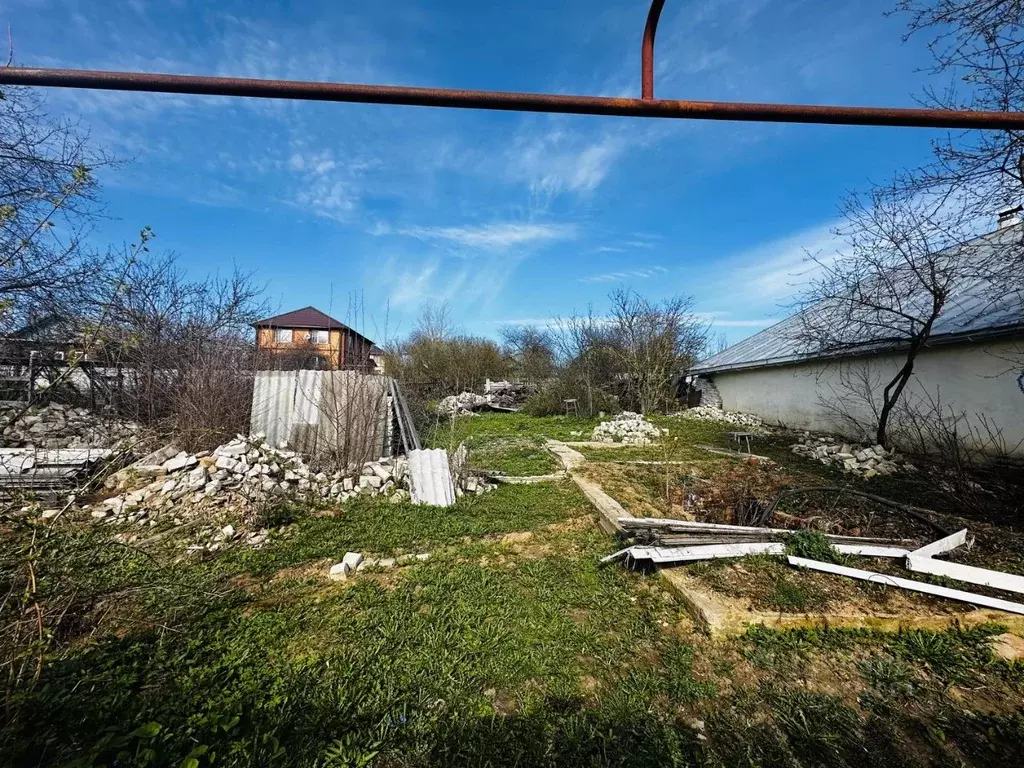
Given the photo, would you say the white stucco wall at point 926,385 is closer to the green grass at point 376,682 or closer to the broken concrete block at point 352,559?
the green grass at point 376,682

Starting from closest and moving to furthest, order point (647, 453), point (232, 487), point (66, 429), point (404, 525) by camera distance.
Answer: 1. point (404, 525)
2. point (232, 487)
3. point (66, 429)
4. point (647, 453)

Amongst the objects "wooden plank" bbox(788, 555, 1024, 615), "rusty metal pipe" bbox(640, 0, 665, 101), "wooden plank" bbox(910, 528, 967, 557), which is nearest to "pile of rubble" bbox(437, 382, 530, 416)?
"wooden plank" bbox(788, 555, 1024, 615)

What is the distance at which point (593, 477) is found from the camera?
23.4ft

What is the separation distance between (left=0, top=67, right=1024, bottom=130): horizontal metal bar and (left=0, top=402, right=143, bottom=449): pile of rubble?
7089 millimetres

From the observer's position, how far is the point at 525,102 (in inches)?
60.1

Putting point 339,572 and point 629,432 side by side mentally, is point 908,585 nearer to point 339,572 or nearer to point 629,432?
point 339,572

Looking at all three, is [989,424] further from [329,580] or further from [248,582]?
[248,582]

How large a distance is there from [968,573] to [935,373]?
306 inches

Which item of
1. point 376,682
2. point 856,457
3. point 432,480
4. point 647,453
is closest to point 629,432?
point 647,453

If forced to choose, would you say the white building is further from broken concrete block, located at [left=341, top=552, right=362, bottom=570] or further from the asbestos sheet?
broken concrete block, located at [left=341, top=552, right=362, bottom=570]

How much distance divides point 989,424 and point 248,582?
39.9ft

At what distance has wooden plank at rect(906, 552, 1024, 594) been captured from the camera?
3230 mm

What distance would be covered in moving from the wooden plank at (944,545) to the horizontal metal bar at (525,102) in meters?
3.78

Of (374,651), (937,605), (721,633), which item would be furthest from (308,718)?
(937,605)
